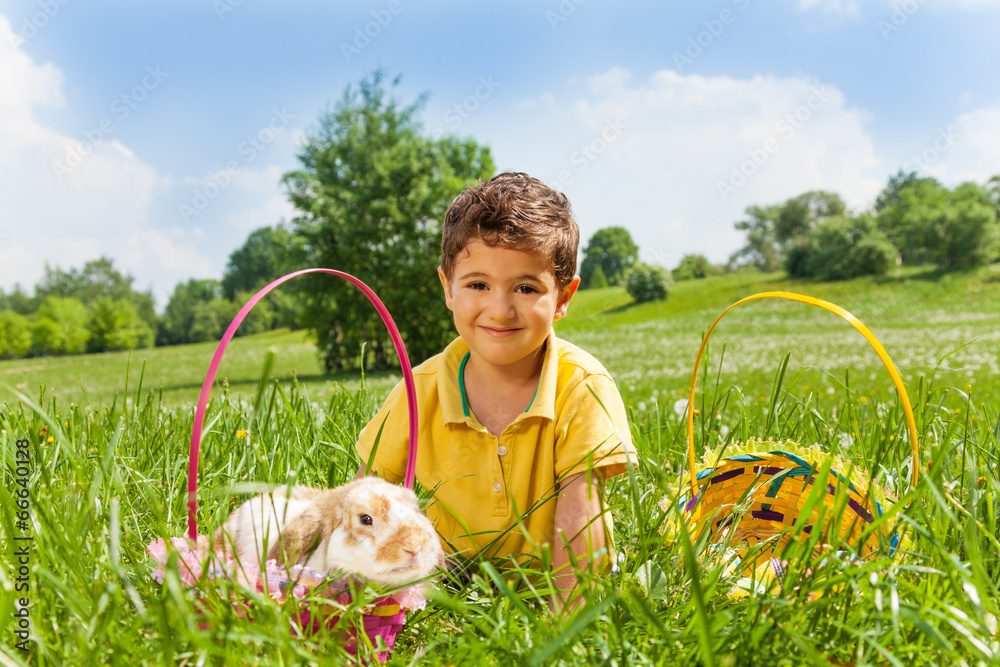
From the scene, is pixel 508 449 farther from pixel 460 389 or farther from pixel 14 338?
pixel 14 338

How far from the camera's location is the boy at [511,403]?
1903 millimetres

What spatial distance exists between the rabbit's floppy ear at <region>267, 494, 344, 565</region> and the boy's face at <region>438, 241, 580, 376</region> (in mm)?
701

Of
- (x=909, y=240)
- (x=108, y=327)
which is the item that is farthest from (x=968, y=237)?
(x=108, y=327)

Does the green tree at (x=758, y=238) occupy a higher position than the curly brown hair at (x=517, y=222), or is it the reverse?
the green tree at (x=758, y=238)

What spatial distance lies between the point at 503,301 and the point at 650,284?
33.9 meters

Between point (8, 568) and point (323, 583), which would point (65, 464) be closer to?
point (8, 568)

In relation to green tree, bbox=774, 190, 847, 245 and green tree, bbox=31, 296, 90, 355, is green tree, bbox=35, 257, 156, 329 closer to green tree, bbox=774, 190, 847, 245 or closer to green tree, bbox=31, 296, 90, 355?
green tree, bbox=31, 296, 90, 355

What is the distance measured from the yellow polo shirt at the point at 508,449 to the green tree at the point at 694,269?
160ft

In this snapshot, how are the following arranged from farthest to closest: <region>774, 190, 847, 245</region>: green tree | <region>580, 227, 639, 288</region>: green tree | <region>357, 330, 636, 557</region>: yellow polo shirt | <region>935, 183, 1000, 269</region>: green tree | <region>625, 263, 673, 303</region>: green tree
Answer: <region>580, 227, 639, 288</region>: green tree, <region>774, 190, 847, 245</region>: green tree, <region>625, 263, 673, 303</region>: green tree, <region>935, 183, 1000, 269</region>: green tree, <region>357, 330, 636, 557</region>: yellow polo shirt

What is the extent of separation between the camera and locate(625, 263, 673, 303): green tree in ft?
113

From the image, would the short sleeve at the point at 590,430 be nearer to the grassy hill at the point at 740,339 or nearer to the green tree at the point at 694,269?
the grassy hill at the point at 740,339

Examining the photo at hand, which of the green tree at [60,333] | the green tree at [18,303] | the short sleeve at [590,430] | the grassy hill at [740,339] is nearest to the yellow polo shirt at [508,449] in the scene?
the short sleeve at [590,430]

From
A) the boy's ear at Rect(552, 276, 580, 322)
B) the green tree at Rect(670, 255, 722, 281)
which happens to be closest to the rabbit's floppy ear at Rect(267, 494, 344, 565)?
the boy's ear at Rect(552, 276, 580, 322)

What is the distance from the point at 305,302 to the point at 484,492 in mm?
14833
